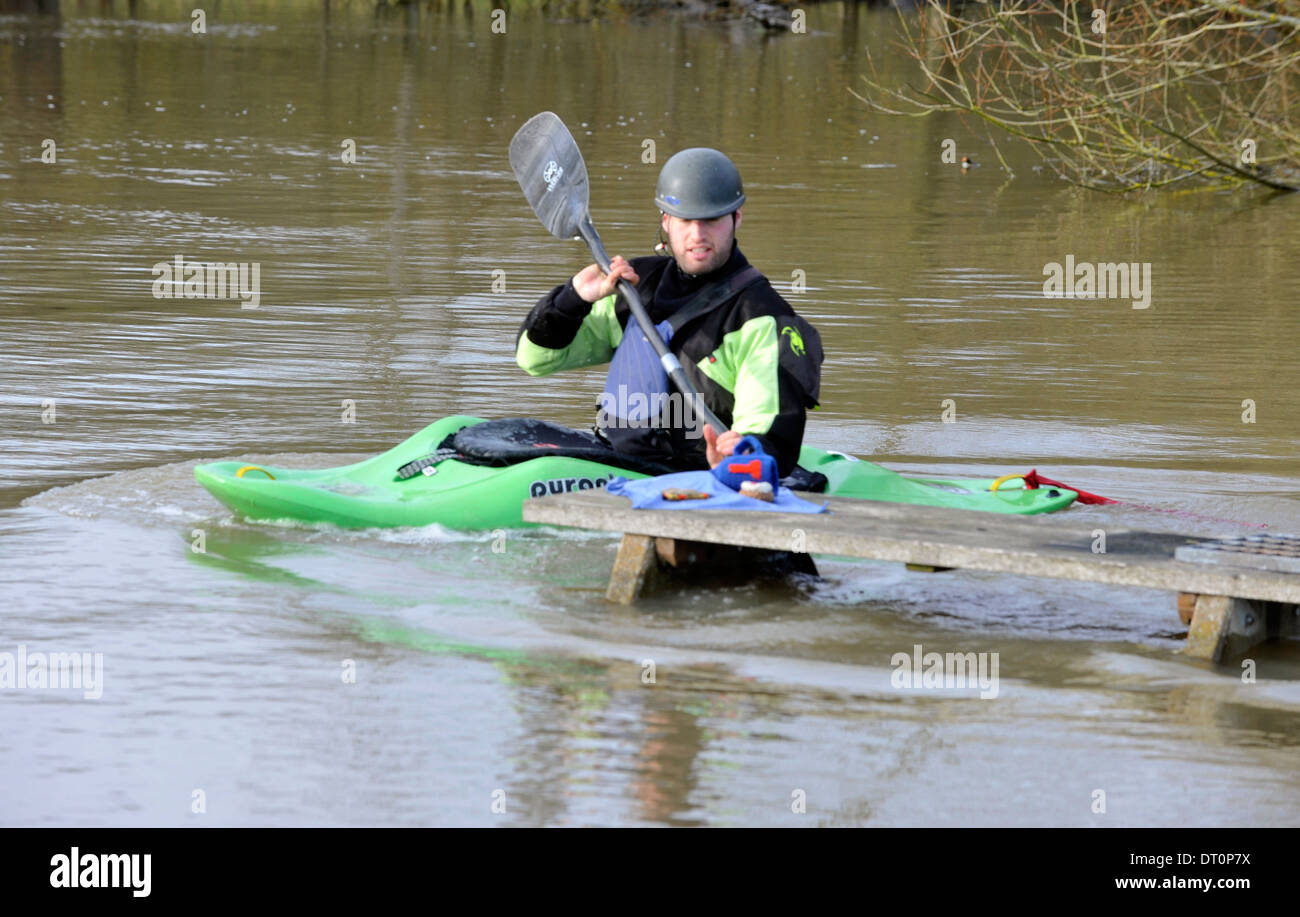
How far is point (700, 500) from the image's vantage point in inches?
213

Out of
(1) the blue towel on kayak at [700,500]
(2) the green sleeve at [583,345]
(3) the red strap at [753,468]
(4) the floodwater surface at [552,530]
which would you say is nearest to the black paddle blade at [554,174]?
(2) the green sleeve at [583,345]

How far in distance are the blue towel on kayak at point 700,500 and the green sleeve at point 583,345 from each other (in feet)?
2.39

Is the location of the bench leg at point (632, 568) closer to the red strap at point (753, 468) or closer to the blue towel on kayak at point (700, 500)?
the blue towel on kayak at point (700, 500)

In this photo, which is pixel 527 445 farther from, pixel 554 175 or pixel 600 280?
pixel 554 175

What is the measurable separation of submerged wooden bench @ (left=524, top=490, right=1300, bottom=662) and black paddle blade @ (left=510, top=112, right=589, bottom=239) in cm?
134

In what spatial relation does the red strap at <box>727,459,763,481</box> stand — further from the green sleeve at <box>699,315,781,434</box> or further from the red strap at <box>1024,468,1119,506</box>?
the red strap at <box>1024,468,1119,506</box>

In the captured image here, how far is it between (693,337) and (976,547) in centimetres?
130

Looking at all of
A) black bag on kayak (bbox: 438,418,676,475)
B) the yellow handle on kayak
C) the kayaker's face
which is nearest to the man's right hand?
the kayaker's face

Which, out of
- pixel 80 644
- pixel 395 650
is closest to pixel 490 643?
pixel 395 650

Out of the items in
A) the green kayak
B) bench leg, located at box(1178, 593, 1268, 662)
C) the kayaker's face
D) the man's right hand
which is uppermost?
the kayaker's face

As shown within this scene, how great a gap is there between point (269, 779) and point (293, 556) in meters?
1.90

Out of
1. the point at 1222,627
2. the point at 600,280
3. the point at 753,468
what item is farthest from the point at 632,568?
the point at 1222,627

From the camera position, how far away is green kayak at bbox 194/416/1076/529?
6109 mm
